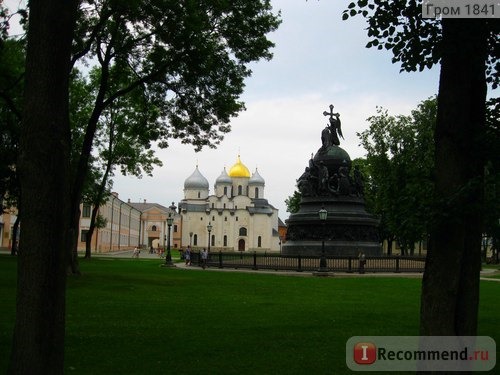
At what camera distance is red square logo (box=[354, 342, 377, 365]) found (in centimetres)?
764

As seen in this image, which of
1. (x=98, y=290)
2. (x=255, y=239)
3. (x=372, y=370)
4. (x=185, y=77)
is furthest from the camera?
(x=255, y=239)

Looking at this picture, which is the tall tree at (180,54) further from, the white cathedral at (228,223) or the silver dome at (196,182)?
the silver dome at (196,182)

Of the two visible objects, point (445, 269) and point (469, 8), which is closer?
point (445, 269)

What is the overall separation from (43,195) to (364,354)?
182 inches

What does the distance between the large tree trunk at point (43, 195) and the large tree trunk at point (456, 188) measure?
12.1ft

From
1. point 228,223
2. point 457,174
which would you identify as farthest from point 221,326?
point 228,223

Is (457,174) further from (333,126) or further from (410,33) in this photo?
(333,126)

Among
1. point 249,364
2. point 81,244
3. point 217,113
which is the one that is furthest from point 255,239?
point 249,364

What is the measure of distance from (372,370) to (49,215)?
4.51 m

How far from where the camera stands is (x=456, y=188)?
602cm

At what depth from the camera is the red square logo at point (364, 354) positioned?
7637 mm

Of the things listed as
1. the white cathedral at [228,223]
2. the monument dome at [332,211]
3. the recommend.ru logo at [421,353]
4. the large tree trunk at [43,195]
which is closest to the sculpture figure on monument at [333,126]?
the monument dome at [332,211]

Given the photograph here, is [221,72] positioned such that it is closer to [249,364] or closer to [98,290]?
[98,290]

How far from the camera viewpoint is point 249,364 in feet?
25.2
